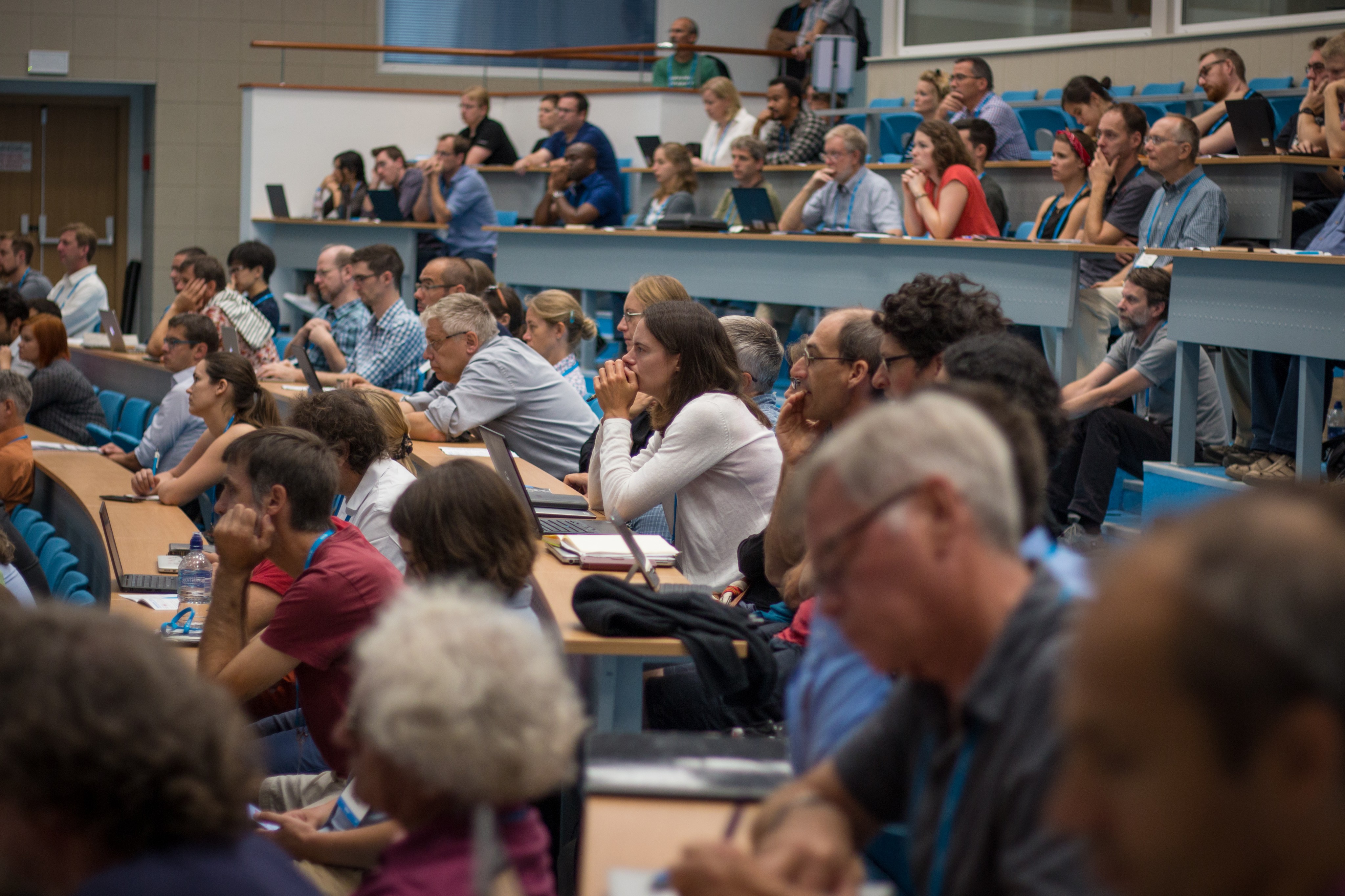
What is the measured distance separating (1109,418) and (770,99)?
500 cm

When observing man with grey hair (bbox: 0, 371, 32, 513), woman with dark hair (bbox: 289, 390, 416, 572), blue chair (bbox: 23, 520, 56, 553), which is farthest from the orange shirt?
woman with dark hair (bbox: 289, 390, 416, 572)

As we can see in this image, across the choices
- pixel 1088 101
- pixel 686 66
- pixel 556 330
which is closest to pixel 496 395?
pixel 556 330

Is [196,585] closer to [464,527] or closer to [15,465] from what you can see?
[464,527]

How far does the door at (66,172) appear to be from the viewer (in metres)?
13.9

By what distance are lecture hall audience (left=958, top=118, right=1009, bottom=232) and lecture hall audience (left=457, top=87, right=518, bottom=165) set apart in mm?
4775

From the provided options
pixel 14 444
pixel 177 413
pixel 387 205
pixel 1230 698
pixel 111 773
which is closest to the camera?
pixel 1230 698

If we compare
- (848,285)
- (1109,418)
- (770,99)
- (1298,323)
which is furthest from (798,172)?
(1298,323)

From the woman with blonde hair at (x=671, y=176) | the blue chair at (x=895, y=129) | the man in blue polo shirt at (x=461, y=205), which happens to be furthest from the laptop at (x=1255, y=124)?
the man in blue polo shirt at (x=461, y=205)

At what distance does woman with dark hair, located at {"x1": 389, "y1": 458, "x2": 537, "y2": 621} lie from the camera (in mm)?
2365

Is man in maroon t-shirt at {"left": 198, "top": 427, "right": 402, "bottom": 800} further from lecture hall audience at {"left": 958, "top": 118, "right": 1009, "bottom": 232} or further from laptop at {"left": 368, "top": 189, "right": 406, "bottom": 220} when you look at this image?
laptop at {"left": 368, "top": 189, "right": 406, "bottom": 220}

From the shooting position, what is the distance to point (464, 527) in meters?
2.37

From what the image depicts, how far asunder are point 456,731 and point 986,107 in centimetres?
735

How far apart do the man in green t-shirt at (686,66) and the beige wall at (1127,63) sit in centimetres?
165

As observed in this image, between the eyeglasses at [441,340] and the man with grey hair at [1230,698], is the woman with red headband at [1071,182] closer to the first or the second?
the eyeglasses at [441,340]
